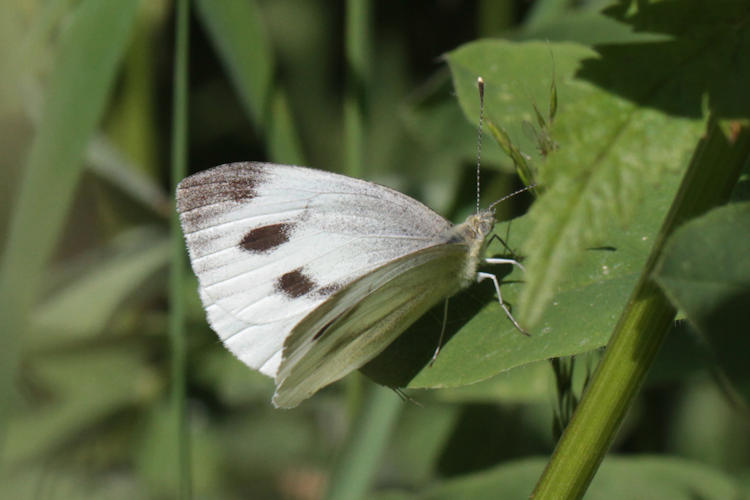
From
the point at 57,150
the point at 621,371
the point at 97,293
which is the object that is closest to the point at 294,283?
the point at 57,150

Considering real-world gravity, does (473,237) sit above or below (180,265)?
above

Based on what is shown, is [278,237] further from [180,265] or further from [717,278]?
[717,278]

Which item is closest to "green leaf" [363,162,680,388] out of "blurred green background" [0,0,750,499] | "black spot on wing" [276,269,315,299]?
→ "black spot on wing" [276,269,315,299]

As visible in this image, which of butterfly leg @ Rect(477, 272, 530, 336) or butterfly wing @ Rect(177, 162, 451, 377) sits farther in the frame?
butterfly wing @ Rect(177, 162, 451, 377)

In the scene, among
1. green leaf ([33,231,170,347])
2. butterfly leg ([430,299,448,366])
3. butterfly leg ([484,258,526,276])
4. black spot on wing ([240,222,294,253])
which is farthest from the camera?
green leaf ([33,231,170,347])

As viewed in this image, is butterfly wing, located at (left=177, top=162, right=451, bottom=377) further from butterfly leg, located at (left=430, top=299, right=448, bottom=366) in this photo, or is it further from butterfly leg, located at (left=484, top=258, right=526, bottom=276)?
butterfly leg, located at (left=430, top=299, right=448, bottom=366)

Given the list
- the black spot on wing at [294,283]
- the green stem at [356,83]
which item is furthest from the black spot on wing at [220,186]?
the green stem at [356,83]
